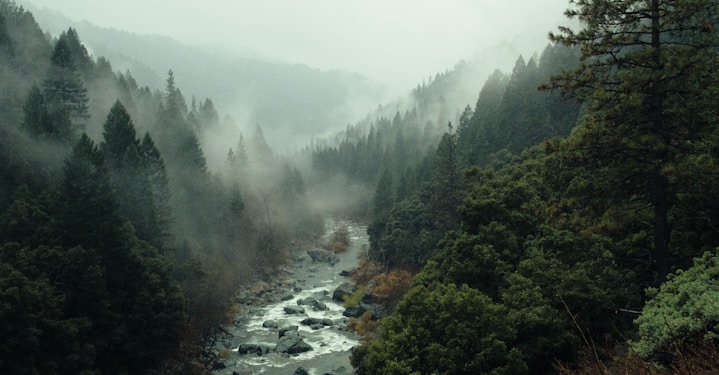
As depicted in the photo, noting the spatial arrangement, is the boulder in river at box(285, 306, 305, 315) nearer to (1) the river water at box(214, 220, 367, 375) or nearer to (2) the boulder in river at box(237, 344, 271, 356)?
(1) the river water at box(214, 220, 367, 375)

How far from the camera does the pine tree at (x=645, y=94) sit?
1638cm

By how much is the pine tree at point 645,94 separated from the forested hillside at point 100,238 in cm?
3290

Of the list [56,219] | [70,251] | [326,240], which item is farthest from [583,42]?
[326,240]

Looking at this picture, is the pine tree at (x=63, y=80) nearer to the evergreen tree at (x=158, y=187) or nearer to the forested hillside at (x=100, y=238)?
the forested hillside at (x=100, y=238)

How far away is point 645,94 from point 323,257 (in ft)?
270

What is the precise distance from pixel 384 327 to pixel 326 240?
90.5 m

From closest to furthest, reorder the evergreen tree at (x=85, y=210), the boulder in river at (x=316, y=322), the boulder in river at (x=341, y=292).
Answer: the evergreen tree at (x=85, y=210) → the boulder in river at (x=316, y=322) → the boulder in river at (x=341, y=292)

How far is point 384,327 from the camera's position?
25.7m

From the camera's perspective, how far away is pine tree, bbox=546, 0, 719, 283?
16375 mm

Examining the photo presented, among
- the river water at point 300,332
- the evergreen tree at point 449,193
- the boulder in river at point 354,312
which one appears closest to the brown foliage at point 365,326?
the river water at point 300,332

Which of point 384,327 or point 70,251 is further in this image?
point 70,251

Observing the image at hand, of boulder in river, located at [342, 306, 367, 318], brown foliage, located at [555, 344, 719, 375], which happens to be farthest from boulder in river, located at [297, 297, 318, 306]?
brown foliage, located at [555, 344, 719, 375]

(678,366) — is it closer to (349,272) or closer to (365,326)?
(365,326)

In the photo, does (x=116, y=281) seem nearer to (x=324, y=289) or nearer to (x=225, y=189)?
(x=324, y=289)
